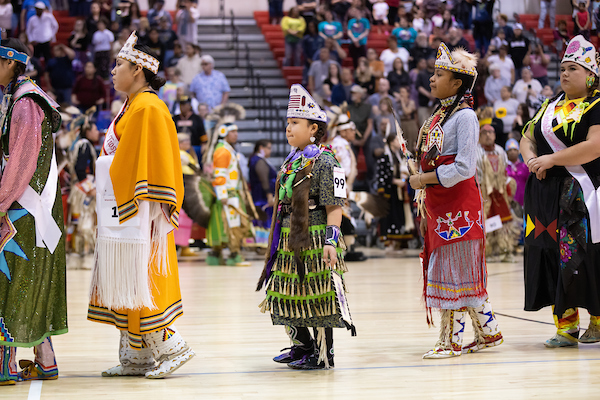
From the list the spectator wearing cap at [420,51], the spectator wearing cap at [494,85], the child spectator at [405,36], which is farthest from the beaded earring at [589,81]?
the child spectator at [405,36]

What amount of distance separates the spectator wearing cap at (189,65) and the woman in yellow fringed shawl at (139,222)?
27.1 feet

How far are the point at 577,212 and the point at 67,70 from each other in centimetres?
932

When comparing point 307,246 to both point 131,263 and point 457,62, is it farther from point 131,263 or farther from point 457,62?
point 457,62

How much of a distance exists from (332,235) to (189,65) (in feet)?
28.4

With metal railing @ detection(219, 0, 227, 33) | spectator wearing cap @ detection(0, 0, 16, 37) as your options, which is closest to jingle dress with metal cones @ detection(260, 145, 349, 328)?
spectator wearing cap @ detection(0, 0, 16, 37)

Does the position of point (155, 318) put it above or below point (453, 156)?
below

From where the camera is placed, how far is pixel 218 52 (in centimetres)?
1427

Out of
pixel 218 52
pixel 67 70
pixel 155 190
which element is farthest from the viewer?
pixel 218 52

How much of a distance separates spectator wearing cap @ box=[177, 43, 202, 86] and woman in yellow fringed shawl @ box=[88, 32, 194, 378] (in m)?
8.27

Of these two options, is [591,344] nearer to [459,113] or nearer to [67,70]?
[459,113]

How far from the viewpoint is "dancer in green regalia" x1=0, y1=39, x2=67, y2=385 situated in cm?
325

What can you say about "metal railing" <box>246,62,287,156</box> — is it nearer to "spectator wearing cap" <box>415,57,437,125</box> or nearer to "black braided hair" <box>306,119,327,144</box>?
"spectator wearing cap" <box>415,57,437,125</box>

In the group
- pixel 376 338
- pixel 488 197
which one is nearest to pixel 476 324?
pixel 376 338

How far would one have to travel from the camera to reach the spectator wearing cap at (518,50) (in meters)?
13.1
